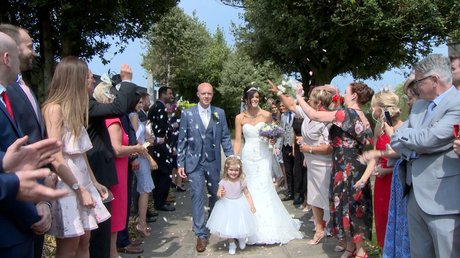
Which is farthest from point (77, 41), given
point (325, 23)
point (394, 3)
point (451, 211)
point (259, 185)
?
point (394, 3)

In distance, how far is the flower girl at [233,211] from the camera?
16.0ft

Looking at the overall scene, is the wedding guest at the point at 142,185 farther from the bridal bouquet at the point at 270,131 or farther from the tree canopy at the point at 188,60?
the tree canopy at the point at 188,60

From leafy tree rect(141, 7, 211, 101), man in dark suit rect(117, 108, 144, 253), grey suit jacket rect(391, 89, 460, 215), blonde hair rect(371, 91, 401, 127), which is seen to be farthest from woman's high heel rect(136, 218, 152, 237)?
leafy tree rect(141, 7, 211, 101)

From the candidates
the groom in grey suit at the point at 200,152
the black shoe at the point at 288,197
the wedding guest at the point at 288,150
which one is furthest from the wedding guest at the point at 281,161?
the groom in grey suit at the point at 200,152

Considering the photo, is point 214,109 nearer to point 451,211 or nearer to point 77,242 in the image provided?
point 77,242

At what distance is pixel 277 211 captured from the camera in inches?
218

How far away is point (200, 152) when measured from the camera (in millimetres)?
5250

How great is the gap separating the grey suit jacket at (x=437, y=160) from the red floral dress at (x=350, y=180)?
57.9 inches

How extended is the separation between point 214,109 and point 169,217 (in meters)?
→ 2.51

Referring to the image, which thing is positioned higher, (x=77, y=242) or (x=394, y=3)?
(x=394, y=3)

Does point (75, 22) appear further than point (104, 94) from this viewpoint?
Yes

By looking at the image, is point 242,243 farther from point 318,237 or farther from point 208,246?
point 318,237

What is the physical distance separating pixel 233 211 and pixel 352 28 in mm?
12025

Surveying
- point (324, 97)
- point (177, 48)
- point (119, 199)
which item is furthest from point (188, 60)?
point (119, 199)
